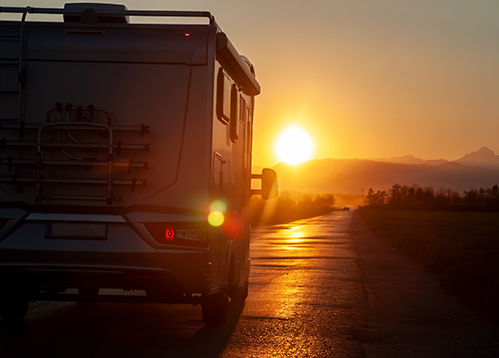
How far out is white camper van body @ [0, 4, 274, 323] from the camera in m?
7.18

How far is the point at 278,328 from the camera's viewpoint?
8.78 meters

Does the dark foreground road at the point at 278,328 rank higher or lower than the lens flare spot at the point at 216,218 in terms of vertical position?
lower

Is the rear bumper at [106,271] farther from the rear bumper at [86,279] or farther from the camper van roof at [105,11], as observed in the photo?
the camper van roof at [105,11]

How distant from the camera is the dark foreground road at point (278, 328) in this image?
7402mm

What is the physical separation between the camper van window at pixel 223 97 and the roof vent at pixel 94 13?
1297 millimetres

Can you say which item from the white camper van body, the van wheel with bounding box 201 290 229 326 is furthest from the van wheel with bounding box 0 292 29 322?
the van wheel with bounding box 201 290 229 326

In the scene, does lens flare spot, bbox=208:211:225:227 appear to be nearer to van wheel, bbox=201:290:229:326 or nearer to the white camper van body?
the white camper van body

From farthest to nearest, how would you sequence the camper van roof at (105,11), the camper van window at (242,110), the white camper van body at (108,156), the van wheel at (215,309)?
the camper van window at (242,110)
the van wheel at (215,309)
the camper van roof at (105,11)
the white camper van body at (108,156)

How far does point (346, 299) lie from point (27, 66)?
6.65 m

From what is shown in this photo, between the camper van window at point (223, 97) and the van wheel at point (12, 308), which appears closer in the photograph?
the camper van window at point (223, 97)

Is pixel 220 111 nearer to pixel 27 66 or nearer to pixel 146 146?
pixel 146 146

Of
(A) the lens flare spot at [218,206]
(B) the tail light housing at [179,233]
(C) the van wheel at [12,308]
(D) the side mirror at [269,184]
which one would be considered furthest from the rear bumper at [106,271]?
(D) the side mirror at [269,184]

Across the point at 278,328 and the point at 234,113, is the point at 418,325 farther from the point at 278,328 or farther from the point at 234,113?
the point at 234,113

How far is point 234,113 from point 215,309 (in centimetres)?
236
